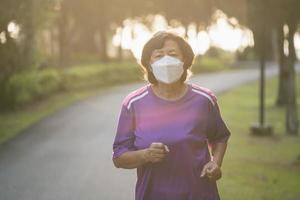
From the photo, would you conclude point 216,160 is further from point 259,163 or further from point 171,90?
point 259,163

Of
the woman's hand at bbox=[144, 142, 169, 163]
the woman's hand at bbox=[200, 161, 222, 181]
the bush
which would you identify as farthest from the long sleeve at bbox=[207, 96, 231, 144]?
the bush

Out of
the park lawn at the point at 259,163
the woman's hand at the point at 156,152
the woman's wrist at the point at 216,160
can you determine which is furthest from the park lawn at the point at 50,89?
the woman's hand at the point at 156,152

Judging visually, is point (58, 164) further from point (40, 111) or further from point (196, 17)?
point (196, 17)

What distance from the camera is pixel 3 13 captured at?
16453 mm

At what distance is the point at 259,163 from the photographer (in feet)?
37.4

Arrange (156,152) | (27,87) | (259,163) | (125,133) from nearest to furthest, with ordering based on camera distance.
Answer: (156,152) → (125,133) → (259,163) → (27,87)

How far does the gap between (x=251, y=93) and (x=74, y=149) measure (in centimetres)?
1602

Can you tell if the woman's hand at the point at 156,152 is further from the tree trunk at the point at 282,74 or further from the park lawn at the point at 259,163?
the tree trunk at the point at 282,74

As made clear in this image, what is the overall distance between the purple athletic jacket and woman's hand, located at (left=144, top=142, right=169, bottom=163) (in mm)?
63

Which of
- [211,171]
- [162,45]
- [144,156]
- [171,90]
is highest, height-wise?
[162,45]

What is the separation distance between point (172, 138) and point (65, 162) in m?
7.96

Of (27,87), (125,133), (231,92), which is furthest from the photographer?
(231,92)

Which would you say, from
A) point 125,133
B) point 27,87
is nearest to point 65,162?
point 125,133

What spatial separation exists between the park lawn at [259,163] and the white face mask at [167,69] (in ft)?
15.7
